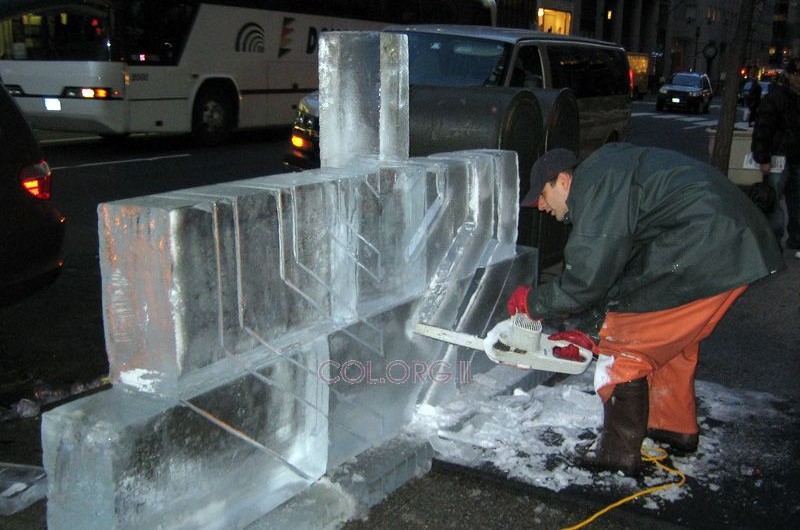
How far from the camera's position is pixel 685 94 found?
33.2 metres

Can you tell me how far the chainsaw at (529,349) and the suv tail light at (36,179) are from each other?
2.56 meters

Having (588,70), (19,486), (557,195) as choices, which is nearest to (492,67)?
(588,70)

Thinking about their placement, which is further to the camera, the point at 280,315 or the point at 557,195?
the point at 557,195

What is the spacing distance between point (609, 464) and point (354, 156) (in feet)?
5.46

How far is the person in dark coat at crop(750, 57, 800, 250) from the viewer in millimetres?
6980

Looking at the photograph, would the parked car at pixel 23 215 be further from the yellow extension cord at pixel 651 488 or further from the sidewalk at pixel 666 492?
the yellow extension cord at pixel 651 488

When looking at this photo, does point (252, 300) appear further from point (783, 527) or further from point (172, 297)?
point (783, 527)

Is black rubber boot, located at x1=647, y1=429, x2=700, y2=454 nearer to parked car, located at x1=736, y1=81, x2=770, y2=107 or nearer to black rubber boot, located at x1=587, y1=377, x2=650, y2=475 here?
black rubber boot, located at x1=587, y1=377, x2=650, y2=475

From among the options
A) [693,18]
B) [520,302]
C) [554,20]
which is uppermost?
[693,18]

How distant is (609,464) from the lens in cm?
360

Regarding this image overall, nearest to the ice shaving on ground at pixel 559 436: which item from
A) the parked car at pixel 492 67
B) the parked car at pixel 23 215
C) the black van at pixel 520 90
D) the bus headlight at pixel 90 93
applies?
the black van at pixel 520 90

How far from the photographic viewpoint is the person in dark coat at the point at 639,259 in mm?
3283

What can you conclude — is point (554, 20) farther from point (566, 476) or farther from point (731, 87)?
point (566, 476)

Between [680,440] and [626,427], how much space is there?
405mm
